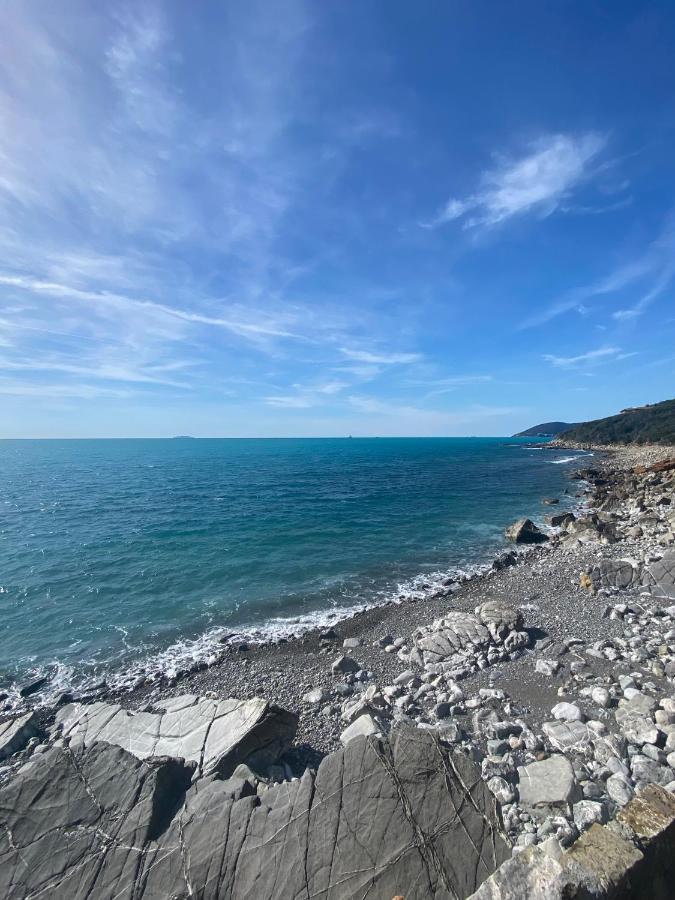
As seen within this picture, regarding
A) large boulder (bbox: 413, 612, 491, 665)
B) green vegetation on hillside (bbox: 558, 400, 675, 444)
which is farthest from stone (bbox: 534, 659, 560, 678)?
green vegetation on hillside (bbox: 558, 400, 675, 444)

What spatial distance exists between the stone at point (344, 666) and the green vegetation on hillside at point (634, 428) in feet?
359

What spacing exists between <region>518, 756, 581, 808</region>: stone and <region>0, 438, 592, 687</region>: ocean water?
12562 millimetres

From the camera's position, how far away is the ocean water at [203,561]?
733 inches

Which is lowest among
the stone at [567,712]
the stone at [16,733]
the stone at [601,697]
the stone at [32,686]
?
the stone at [32,686]

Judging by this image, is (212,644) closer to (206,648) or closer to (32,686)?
(206,648)

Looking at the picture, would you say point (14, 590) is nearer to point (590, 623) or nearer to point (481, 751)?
point (481, 751)

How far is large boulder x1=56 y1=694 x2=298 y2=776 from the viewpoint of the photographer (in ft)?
30.8

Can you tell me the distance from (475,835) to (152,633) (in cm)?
1754

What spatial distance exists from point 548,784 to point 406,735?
3753 millimetres

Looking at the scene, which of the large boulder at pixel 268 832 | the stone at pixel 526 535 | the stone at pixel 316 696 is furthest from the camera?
the stone at pixel 526 535

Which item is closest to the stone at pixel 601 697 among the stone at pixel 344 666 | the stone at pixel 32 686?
the stone at pixel 344 666

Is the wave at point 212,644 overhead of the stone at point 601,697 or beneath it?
beneath

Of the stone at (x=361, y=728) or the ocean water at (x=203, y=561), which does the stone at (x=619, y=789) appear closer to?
the stone at (x=361, y=728)

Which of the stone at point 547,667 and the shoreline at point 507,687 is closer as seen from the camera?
the shoreline at point 507,687
